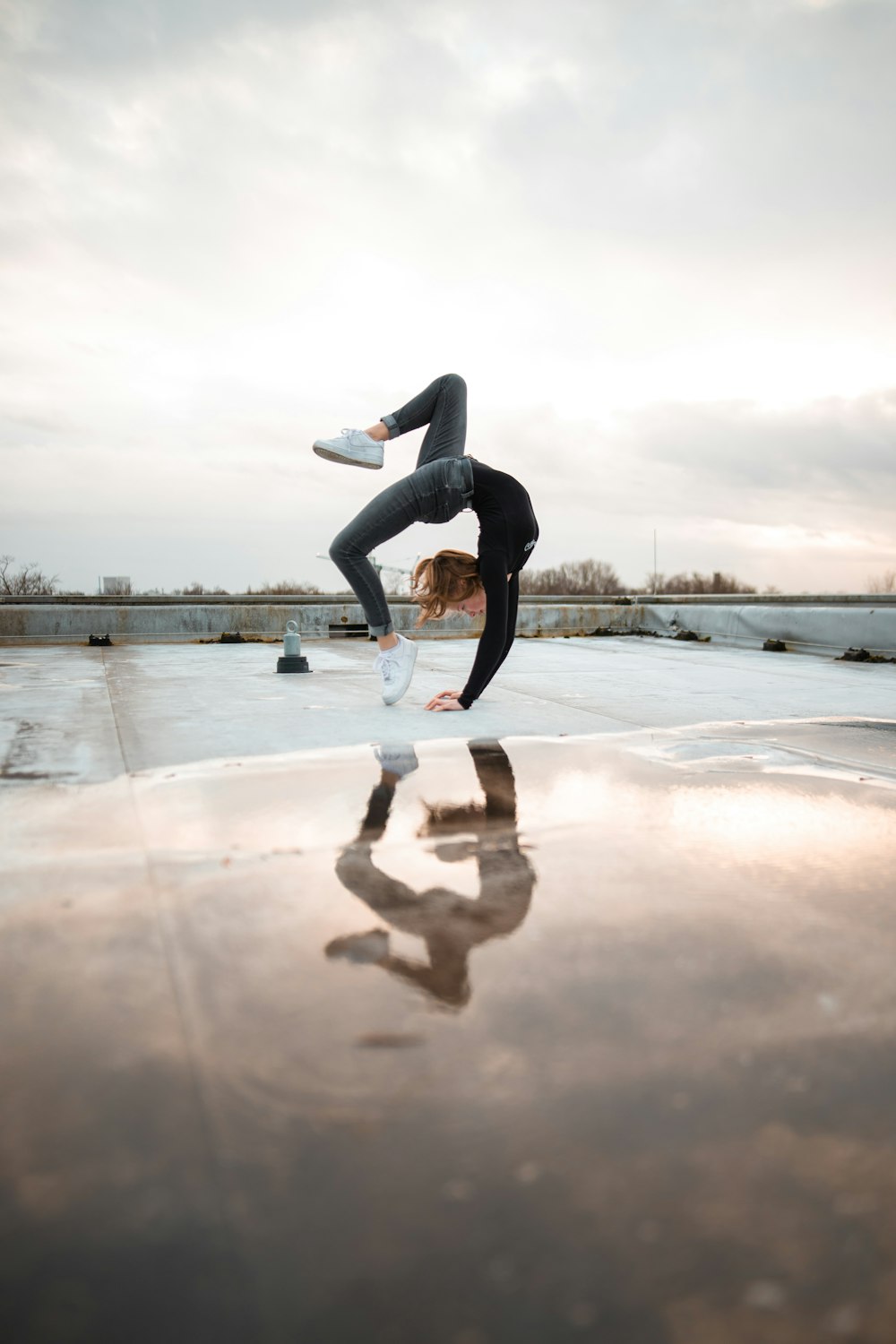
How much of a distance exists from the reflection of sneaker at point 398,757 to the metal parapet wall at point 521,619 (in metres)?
5.01

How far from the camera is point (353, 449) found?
137 inches

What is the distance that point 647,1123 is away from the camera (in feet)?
2.77

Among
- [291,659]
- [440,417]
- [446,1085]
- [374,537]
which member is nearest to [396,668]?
[374,537]

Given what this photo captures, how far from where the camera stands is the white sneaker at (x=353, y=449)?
346cm

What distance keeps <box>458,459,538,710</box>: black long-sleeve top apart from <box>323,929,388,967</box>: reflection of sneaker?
7.01 feet

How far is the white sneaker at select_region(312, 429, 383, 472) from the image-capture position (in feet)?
11.4

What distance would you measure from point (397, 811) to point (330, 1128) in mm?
1151

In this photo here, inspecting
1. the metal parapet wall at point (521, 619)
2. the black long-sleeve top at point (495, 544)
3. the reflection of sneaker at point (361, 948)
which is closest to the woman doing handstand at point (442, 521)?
the black long-sleeve top at point (495, 544)

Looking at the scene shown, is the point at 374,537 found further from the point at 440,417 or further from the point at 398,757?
the point at 398,757

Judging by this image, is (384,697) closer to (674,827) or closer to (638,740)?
(638,740)

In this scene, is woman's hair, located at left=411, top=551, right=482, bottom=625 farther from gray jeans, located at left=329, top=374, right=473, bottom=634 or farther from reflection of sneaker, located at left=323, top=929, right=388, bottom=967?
reflection of sneaker, located at left=323, top=929, right=388, bottom=967

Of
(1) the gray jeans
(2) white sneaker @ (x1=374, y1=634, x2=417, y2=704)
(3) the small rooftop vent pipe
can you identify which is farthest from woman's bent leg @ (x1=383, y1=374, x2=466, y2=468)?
(3) the small rooftop vent pipe

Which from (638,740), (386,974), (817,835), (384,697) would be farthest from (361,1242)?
(384,697)

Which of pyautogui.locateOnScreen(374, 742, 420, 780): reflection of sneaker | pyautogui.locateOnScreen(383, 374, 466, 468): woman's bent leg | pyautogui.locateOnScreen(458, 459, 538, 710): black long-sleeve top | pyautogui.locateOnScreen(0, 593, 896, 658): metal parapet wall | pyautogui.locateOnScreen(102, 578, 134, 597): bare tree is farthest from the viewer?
pyautogui.locateOnScreen(102, 578, 134, 597): bare tree
